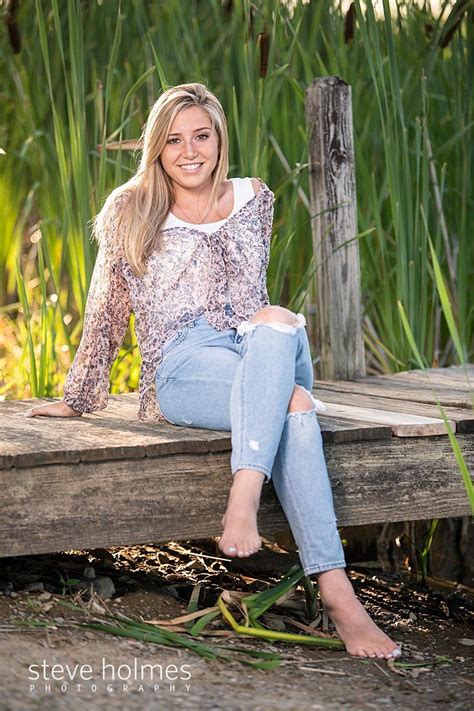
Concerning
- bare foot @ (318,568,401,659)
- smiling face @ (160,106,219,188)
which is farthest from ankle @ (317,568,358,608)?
smiling face @ (160,106,219,188)

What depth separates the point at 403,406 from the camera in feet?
9.44

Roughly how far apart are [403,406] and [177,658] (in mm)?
995

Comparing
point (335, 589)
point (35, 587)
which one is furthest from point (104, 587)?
point (335, 589)

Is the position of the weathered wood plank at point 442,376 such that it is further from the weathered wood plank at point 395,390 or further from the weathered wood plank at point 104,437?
the weathered wood plank at point 104,437

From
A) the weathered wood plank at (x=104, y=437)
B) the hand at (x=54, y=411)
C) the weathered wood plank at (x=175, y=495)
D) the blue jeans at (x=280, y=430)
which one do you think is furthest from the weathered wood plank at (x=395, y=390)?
the hand at (x=54, y=411)

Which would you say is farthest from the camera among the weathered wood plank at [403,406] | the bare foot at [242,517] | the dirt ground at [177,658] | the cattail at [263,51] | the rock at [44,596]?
the cattail at [263,51]

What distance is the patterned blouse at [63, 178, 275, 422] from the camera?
2684mm

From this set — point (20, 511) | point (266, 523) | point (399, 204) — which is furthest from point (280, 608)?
point (399, 204)

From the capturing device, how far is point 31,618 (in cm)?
226

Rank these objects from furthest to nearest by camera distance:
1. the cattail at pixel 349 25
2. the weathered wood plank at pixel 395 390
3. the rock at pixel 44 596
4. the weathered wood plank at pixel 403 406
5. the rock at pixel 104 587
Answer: the cattail at pixel 349 25
the weathered wood plank at pixel 395 390
the weathered wood plank at pixel 403 406
the rock at pixel 104 587
the rock at pixel 44 596

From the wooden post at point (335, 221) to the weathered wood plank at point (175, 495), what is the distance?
0.79m

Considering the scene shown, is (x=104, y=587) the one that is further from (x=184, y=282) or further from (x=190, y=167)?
(x=190, y=167)

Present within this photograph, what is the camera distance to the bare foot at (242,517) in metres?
2.19

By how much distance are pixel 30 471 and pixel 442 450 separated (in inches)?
36.1
